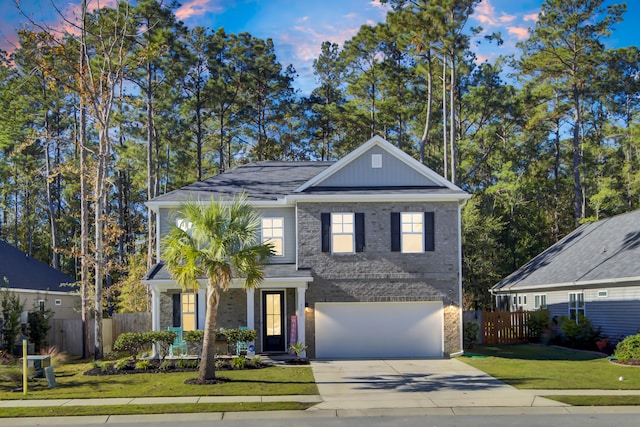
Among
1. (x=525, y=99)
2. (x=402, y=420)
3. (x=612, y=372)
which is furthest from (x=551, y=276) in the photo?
(x=525, y=99)

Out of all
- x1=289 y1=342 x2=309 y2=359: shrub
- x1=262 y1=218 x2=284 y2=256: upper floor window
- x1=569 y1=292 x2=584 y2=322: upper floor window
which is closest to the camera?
x1=289 y1=342 x2=309 y2=359: shrub

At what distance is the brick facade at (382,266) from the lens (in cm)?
2323

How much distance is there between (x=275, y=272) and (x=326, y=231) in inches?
87.3

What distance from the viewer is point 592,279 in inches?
934

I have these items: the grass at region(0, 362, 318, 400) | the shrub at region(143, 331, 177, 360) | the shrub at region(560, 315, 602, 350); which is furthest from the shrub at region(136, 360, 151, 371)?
the shrub at region(560, 315, 602, 350)

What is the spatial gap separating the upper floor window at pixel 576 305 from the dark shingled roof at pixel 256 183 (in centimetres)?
1114

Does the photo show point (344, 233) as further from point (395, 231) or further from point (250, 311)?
point (250, 311)

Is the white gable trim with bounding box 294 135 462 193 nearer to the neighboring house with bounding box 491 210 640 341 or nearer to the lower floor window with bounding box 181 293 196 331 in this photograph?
the lower floor window with bounding box 181 293 196 331

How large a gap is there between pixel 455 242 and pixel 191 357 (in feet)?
31.3

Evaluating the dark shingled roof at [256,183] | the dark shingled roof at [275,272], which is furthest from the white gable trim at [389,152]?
the dark shingled roof at [275,272]

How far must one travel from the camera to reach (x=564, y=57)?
41.8m

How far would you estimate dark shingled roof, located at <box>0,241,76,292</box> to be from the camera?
2795 cm

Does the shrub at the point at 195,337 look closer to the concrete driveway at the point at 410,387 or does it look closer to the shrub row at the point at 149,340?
the shrub row at the point at 149,340

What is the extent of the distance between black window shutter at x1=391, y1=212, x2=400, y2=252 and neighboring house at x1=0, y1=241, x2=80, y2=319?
1416 centimetres
